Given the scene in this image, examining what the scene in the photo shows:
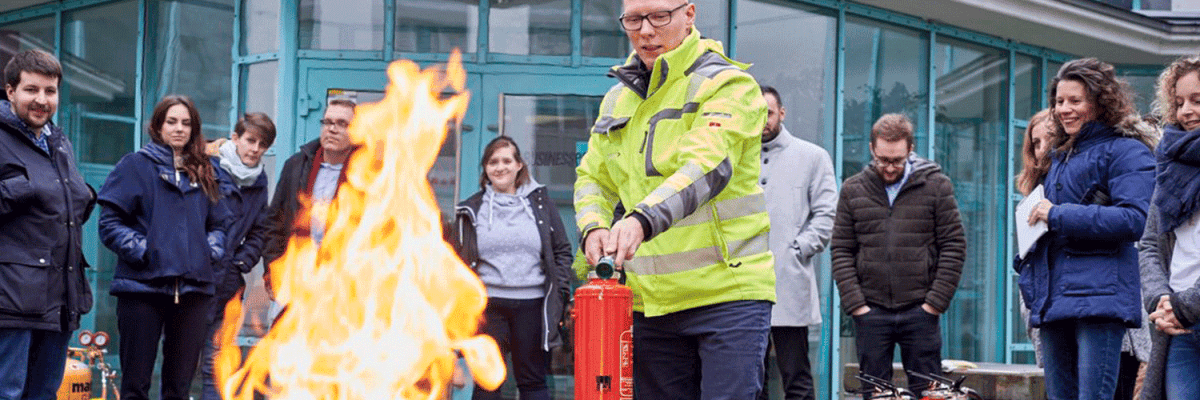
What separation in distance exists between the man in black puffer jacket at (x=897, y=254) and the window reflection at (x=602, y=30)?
384cm

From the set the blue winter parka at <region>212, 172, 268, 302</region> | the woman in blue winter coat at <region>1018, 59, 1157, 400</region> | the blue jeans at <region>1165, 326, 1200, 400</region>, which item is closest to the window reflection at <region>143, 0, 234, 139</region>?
the blue winter parka at <region>212, 172, 268, 302</region>

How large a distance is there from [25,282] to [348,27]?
19.4 ft

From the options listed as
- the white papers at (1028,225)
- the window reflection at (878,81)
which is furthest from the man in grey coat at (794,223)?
→ the window reflection at (878,81)

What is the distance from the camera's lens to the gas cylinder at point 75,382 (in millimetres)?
9008

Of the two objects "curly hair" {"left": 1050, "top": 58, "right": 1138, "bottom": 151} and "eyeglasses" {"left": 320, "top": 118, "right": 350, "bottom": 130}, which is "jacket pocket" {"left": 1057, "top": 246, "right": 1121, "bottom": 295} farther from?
Answer: "eyeglasses" {"left": 320, "top": 118, "right": 350, "bottom": 130}

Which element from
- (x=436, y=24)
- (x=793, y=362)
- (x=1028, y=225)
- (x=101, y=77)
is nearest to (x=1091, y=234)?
(x=1028, y=225)

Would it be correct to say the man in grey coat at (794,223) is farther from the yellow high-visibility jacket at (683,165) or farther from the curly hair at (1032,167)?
the yellow high-visibility jacket at (683,165)

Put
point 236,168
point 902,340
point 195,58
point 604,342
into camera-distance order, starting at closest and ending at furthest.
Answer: point 604,342 → point 902,340 → point 236,168 → point 195,58

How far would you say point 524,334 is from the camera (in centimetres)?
914

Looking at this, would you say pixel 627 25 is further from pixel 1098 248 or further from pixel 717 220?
pixel 1098 248

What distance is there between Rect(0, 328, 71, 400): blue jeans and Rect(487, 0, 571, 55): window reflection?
231 inches

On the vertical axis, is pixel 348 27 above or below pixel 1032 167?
above

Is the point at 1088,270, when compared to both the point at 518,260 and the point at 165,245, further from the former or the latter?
the point at 165,245

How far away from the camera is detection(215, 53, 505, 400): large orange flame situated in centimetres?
589
